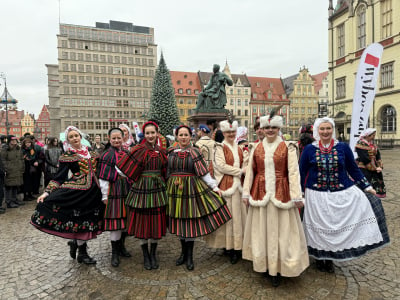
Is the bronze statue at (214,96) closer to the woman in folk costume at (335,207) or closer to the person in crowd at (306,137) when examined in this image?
the person in crowd at (306,137)

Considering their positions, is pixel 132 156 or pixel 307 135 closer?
pixel 132 156

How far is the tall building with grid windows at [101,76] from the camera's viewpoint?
57.8m

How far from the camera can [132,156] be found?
11.7 ft

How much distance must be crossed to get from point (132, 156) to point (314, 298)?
287 cm

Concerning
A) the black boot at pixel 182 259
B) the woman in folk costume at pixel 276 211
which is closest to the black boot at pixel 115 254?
the black boot at pixel 182 259

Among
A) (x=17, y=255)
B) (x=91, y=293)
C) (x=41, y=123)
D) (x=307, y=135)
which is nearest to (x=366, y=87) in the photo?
(x=307, y=135)

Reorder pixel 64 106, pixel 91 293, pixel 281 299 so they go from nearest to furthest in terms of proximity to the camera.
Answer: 1. pixel 281 299
2. pixel 91 293
3. pixel 64 106

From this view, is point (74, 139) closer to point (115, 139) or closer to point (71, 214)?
point (115, 139)

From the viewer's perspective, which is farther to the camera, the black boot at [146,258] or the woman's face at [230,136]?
the woman's face at [230,136]

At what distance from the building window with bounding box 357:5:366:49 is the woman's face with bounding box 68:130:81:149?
36.2 meters

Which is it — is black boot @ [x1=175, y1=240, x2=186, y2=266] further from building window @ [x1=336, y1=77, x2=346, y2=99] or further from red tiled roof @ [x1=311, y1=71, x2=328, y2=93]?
red tiled roof @ [x1=311, y1=71, x2=328, y2=93]

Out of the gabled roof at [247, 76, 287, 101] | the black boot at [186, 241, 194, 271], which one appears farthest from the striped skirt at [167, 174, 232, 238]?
the gabled roof at [247, 76, 287, 101]

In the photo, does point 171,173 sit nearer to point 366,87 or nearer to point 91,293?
point 91,293

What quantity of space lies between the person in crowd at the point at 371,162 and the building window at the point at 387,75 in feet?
96.0
